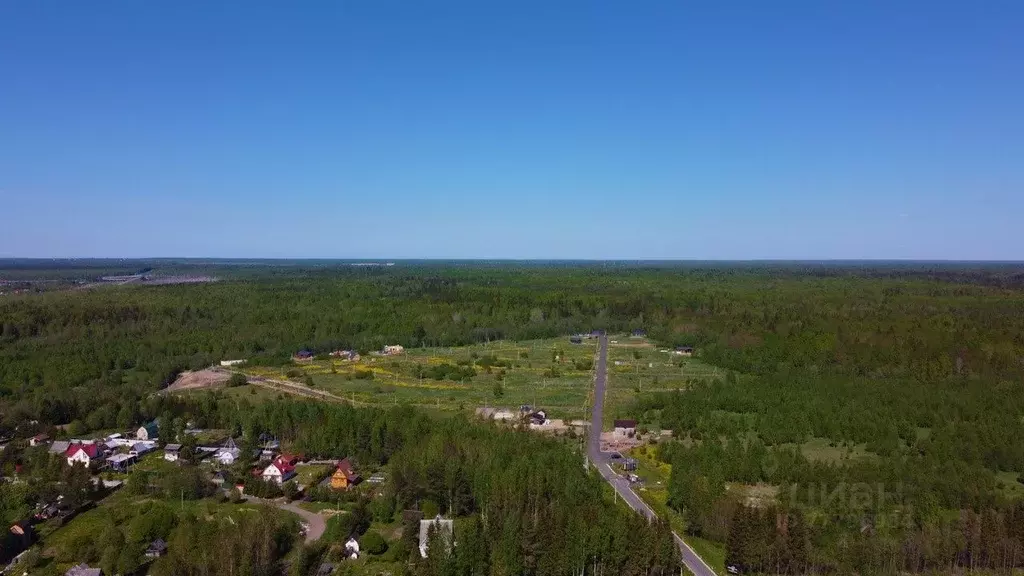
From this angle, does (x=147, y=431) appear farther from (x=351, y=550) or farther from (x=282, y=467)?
(x=351, y=550)

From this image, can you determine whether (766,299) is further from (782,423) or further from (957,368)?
(782,423)

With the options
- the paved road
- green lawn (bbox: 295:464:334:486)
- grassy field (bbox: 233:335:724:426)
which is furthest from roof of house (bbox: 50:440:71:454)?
the paved road

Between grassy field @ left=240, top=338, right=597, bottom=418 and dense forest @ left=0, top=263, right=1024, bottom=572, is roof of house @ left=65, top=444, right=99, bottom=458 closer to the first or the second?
dense forest @ left=0, top=263, right=1024, bottom=572

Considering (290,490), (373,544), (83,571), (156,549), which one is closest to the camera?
(83,571)

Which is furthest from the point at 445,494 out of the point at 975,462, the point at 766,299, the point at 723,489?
the point at 766,299

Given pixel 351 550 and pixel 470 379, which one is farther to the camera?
pixel 470 379

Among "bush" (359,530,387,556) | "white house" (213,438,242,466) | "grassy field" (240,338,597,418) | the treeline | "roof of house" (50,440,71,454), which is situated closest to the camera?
"bush" (359,530,387,556)

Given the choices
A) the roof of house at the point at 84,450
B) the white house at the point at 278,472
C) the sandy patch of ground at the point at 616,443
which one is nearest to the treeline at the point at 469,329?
the roof of house at the point at 84,450

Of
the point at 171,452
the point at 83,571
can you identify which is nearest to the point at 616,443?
the point at 171,452

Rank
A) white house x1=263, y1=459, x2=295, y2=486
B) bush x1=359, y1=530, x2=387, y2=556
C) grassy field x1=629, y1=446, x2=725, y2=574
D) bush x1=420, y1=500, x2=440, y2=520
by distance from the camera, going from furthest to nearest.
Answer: white house x1=263, y1=459, x2=295, y2=486 → bush x1=420, y1=500, x2=440, y2=520 → bush x1=359, y1=530, x2=387, y2=556 → grassy field x1=629, y1=446, x2=725, y2=574
